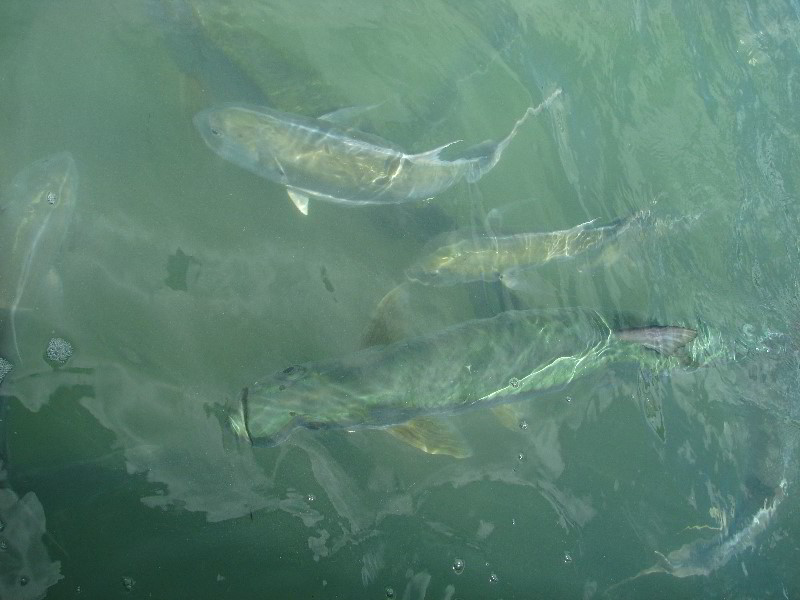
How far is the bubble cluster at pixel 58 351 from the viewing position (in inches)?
174

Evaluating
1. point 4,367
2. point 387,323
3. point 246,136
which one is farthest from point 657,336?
point 4,367

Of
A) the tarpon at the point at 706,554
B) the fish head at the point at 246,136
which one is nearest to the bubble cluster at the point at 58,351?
the fish head at the point at 246,136

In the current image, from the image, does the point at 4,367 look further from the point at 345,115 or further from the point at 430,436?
the point at 345,115

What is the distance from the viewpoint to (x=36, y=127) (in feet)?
15.9

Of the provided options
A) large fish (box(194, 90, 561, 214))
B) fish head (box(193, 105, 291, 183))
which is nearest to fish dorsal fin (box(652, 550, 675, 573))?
large fish (box(194, 90, 561, 214))

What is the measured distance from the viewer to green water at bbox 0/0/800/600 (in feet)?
14.5

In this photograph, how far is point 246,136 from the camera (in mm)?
5211

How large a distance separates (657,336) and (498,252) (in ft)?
5.25

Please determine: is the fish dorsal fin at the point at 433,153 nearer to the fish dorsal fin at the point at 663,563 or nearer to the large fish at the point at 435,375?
the large fish at the point at 435,375

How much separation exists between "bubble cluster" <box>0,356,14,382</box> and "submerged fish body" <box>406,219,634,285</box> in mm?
3134

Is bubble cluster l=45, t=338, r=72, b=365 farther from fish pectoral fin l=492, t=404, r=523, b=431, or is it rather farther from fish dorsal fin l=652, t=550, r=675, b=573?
fish dorsal fin l=652, t=550, r=675, b=573

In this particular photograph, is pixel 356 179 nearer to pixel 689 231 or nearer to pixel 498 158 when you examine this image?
pixel 498 158

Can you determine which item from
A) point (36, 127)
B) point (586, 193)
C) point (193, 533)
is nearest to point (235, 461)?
point (193, 533)

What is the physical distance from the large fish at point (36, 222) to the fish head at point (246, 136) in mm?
1111
